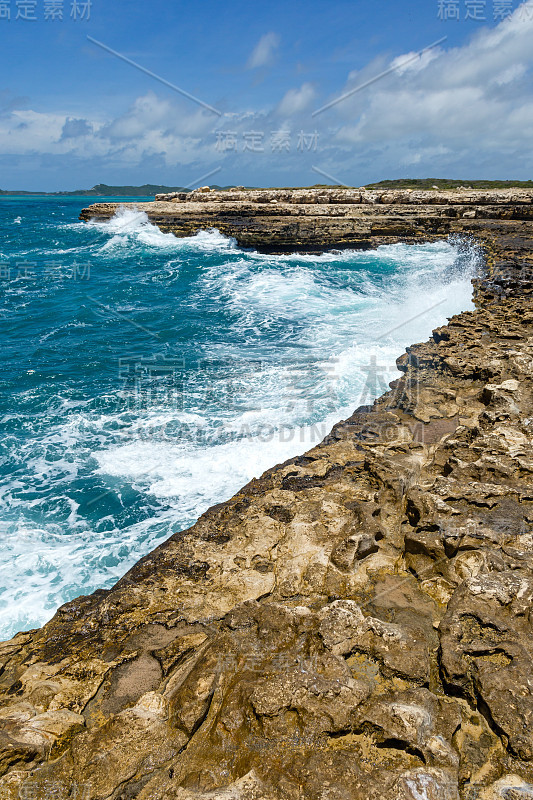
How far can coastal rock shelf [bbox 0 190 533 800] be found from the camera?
280 centimetres

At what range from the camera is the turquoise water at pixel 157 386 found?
263 inches

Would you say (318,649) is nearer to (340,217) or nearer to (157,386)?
(157,386)

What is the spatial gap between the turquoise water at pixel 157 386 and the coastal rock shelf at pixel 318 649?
1.34 m

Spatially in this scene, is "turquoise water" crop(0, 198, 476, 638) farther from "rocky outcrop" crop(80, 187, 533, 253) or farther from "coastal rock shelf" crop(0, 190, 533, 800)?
"rocky outcrop" crop(80, 187, 533, 253)

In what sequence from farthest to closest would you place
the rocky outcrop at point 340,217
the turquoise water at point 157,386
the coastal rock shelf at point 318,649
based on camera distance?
the rocky outcrop at point 340,217 < the turquoise water at point 157,386 < the coastal rock shelf at point 318,649

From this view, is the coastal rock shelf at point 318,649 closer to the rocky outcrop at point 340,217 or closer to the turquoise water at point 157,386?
the turquoise water at point 157,386

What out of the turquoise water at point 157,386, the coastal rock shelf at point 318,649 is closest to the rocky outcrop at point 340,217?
the turquoise water at point 157,386

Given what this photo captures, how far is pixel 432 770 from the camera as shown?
8.68 ft

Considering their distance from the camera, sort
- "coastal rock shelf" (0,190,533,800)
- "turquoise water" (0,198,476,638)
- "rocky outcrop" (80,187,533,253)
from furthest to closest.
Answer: "rocky outcrop" (80,187,533,253) < "turquoise water" (0,198,476,638) < "coastal rock shelf" (0,190,533,800)

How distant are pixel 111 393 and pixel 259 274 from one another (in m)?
15.9

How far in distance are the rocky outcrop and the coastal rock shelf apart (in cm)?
2887

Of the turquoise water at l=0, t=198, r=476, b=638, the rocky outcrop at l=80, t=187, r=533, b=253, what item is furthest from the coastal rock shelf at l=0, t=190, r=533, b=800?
the rocky outcrop at l=80, t=187, r=533, b=253

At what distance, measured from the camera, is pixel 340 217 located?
119 ft

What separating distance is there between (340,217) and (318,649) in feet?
121
